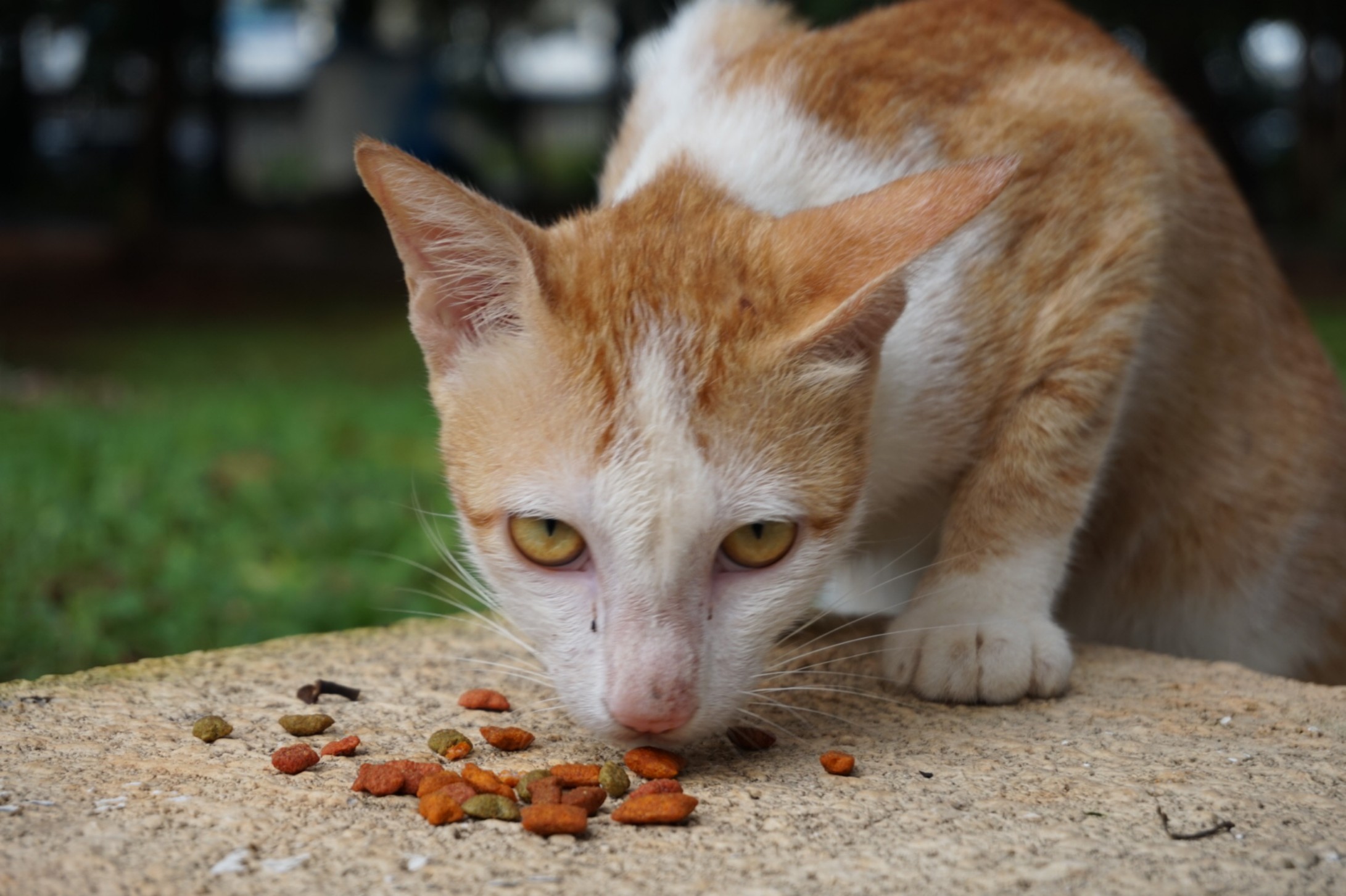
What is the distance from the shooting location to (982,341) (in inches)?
93.7

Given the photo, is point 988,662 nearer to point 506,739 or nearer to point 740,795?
point 740,795

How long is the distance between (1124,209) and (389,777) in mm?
1772

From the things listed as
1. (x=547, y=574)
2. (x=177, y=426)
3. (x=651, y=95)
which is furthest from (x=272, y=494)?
(x=547, y=574)

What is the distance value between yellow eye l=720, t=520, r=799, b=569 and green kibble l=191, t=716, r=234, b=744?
856mm

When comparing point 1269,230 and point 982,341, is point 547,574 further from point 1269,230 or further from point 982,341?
point 1269,230

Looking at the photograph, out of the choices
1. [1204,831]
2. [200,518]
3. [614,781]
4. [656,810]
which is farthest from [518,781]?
[200,518]

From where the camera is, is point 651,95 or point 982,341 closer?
point 982,341

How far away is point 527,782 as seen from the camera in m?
1.81

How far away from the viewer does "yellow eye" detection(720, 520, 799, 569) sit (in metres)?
1.89

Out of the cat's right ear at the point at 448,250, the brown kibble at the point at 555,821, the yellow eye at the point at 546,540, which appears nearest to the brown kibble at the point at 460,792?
the brown kibble at the point at 555,821

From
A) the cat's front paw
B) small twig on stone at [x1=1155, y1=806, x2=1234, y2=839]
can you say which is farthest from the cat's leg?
small twig on stone at [x1=1155, y1=806, x2=1234, y2=839]

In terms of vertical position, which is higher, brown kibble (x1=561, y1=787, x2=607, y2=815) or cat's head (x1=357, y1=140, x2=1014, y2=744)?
cat's head (x1=357, y1=140, x2=1014, y2=744)

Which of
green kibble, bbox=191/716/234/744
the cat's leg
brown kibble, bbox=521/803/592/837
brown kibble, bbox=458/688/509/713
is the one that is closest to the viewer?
brown kibble, bbox=521/803/592/837

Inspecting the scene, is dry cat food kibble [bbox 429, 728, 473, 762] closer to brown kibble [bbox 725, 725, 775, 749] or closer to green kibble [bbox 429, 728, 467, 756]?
green kibble [bbox 429, 728, 467, 756]
